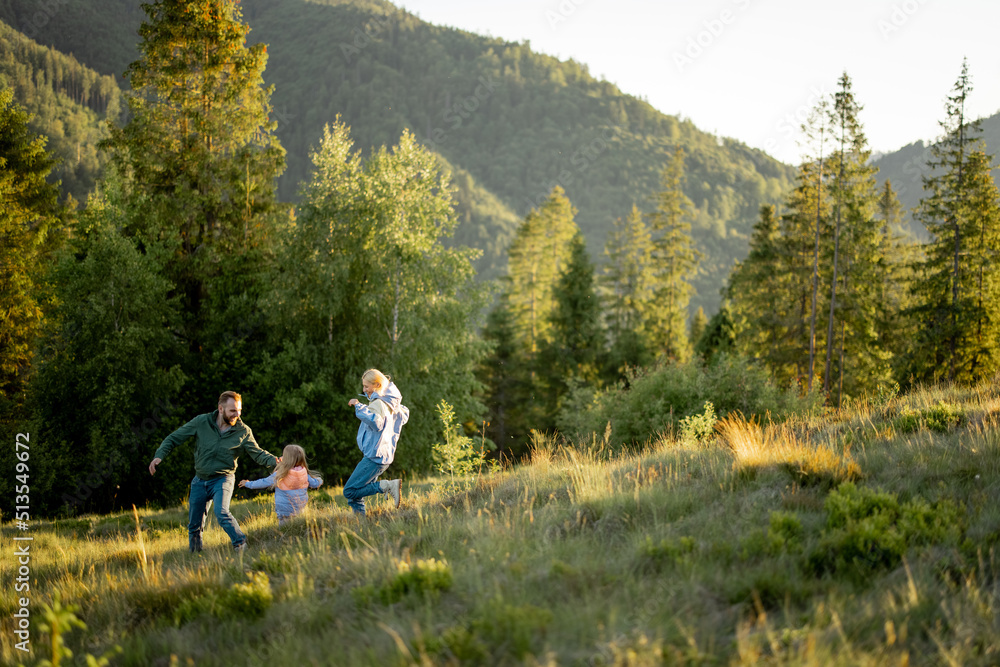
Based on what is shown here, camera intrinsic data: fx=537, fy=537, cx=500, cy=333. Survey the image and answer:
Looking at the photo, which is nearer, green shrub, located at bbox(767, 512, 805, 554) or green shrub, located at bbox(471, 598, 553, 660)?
green shrub, located at bbox(471, 598, 553, 660)

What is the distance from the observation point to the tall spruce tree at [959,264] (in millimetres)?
23406

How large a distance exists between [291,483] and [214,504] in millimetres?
1220

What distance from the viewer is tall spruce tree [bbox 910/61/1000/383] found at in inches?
922

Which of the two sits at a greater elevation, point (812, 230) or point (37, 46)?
point (37, 46)

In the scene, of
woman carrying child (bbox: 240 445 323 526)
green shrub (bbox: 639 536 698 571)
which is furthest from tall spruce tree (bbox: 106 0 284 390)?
green shrub (bbox: 639 536 698 571)

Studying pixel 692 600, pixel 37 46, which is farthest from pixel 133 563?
pixel 37 46

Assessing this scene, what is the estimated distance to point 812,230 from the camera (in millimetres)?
27781

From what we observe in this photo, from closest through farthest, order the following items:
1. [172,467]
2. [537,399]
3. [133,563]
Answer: [133,563] → [172,467] → [537,399]

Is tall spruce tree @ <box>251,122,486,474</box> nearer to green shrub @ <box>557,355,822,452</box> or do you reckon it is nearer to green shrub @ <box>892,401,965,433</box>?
green shrub @ <box>557,355,822,452</box>

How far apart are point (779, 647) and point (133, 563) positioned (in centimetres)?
717

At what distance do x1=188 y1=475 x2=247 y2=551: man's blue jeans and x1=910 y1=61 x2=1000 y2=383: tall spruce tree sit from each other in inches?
1082

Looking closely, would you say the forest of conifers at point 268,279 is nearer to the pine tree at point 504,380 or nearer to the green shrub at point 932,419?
the pine tree at point 504,380

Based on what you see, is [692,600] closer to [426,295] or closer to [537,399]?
[426,295]

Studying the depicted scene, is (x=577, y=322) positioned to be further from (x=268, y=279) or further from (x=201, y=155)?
(x=201, y=155)
